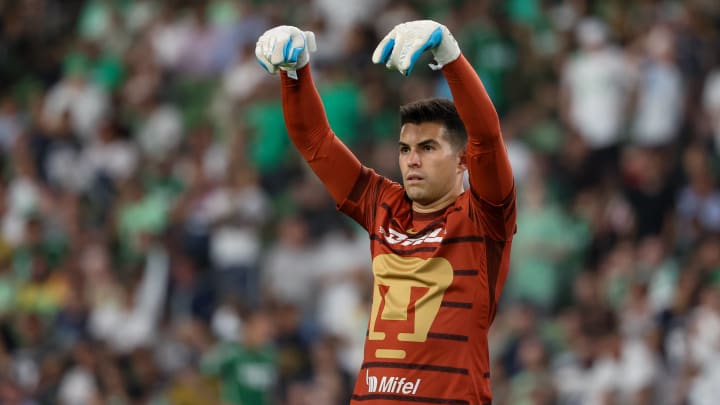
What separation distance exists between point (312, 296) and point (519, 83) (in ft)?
9.06

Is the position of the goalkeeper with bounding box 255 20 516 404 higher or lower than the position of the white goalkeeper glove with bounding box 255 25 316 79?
lower

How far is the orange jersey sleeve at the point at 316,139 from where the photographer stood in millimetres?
5078

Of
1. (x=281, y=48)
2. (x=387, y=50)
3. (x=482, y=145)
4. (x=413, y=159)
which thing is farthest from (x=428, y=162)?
(x=281, y=48)

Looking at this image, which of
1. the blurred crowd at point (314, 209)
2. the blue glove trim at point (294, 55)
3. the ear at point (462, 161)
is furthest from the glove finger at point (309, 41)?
the blurred crowd at point (314, 209)

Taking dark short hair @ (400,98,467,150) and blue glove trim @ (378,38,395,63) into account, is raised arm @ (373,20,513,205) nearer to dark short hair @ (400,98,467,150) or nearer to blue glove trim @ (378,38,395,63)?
blue glove trim @ (378,38,395,63)

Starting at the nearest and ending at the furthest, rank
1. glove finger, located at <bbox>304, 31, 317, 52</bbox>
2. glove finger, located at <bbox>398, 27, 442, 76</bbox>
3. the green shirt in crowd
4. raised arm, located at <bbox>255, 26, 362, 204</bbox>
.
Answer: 1. glove finger, located at <bbox>398, 27, 442, 76</bbox>
2. glove finger, located at <bbox>304, 31, 317, 52</bbox>
3. raised arm, located at <bbox>255, 26, 362, 204</bbox>
4. the green shirt in crowd

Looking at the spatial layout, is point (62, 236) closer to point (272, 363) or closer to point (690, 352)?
point (272, 363)

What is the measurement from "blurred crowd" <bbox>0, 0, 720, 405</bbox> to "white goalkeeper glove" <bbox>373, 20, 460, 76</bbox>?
4.77m

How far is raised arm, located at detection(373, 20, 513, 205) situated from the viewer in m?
4.43

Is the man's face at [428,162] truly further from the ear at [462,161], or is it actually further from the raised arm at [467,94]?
the raised arm at [467,94]

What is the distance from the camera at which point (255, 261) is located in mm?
11836

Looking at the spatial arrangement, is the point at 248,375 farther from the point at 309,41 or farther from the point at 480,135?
the point at 480,135

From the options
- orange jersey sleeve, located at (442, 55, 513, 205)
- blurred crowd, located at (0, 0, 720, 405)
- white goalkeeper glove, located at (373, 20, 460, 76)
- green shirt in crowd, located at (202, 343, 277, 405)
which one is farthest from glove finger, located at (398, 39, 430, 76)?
green shirt in crowd, located at (202, 343, 277, 405)

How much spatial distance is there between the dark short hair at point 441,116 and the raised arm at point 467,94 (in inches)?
10.8
